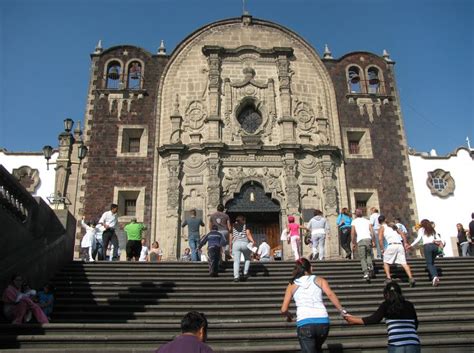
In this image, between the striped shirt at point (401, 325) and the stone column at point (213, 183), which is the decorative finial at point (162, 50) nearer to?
the stone column at point (213, 183)

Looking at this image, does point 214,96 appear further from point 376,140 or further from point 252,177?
point 376,140

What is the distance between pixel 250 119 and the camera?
65.4 ft

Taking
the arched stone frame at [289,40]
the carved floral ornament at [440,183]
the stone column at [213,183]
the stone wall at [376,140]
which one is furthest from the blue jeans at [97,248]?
the carved floral ornament at [440,183]

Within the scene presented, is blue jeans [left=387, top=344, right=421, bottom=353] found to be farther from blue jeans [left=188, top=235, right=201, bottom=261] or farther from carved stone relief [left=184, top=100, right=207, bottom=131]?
carved stone relief [left=184, top=100, right=207, bottom=131]

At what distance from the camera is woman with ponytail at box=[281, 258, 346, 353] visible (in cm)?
492

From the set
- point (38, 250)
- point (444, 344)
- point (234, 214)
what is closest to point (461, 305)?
point (444, 344)

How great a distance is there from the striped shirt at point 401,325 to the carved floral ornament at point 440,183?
17349 mm

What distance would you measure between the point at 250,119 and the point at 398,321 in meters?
15.8

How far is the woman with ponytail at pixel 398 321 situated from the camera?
4.57 meters

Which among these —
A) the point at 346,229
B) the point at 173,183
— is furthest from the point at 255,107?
the point at 346,229

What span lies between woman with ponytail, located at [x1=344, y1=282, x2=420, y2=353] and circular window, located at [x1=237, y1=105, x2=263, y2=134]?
49.3 ft

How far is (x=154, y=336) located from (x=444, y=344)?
428 cm

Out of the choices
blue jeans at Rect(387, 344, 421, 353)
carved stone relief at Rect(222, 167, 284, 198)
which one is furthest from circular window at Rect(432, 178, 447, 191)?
blue jeans at Rect(387, 344, 421, 353)

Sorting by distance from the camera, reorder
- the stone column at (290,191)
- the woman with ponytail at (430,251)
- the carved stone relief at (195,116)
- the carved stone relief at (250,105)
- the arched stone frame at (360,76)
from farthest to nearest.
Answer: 1. the arched stone frame at (360,76)
2. the carved stone relief at (250,105)
3. the carved stone relief at (195,116)
4. the stone column at (290,191)
5. the woman with ponytail at (430,251)
